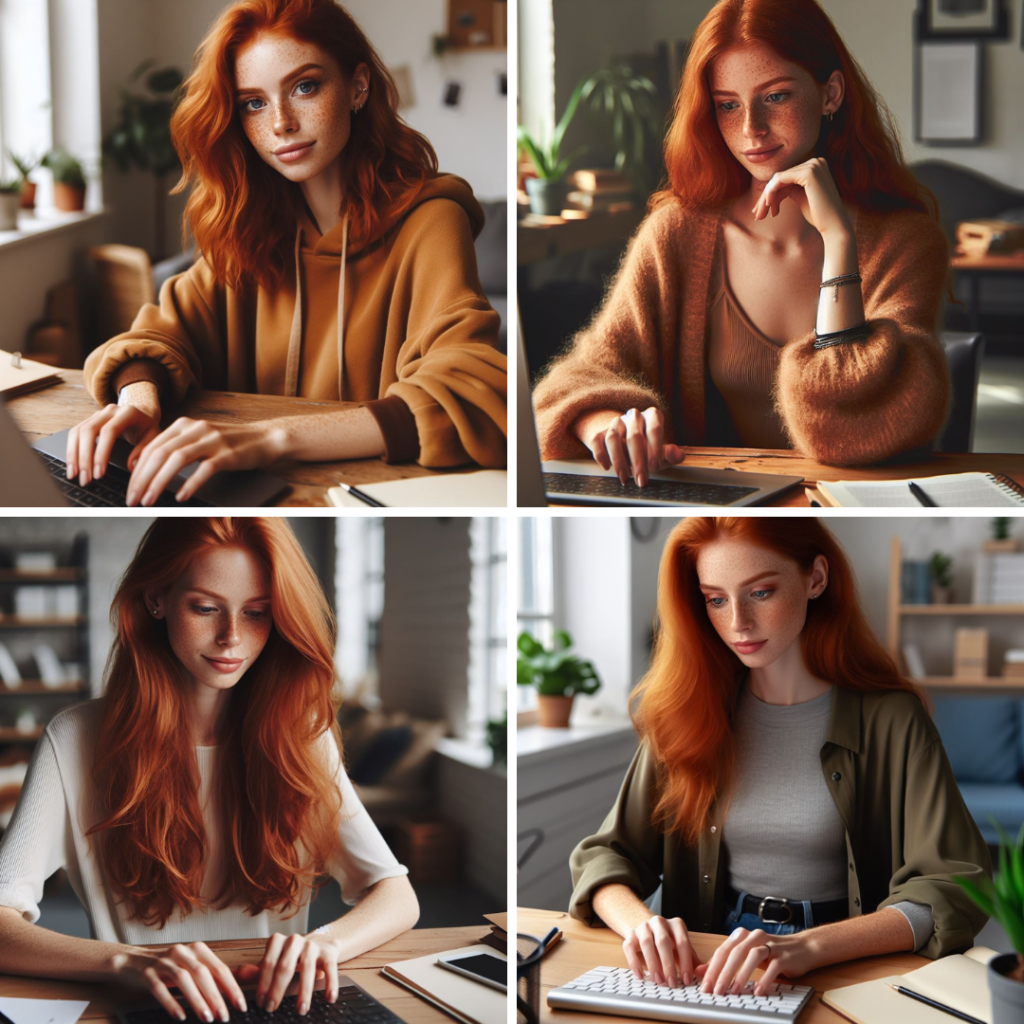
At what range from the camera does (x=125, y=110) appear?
1.27 m

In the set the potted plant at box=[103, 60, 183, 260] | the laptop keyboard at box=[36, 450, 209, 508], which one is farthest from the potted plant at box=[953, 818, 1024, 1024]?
the potted plant at box=[103, 60, 183, 260]

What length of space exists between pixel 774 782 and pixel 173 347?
38.7 inches

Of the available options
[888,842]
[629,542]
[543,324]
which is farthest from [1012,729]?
[543,324]

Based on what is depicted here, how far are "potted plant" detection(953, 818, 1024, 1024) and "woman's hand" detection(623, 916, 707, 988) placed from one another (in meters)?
0.34

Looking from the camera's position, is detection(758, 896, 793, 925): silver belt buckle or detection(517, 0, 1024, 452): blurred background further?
detection(758, 896, 793, 925): silver belt buckle

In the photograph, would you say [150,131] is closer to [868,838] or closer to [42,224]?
[42,224]

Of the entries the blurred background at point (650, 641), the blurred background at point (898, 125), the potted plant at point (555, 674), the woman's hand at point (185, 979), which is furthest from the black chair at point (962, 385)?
the woman's hand at point (185, 979)

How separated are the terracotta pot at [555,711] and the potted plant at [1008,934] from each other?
0.53 meters

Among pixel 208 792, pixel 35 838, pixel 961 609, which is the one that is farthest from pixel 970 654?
pixel 35 838

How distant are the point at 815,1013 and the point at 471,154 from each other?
1132 mm

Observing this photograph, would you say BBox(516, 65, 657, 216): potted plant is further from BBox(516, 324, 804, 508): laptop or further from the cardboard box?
the cardboard box

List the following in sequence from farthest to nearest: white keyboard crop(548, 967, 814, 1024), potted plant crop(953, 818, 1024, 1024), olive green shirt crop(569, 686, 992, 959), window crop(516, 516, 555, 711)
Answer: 1. window crop(516, 516, 555, 711)
2. olive green shirt crop(569, 686, 992, 959)
3. white keyboard crop(548, 967, 814, 1024)
4. potted plant crop(953, 818, 1024, 1024)

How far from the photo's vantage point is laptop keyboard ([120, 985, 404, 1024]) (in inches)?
49.1

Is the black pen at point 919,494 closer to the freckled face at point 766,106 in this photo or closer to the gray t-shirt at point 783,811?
the gray t-shirt at point 783,811
